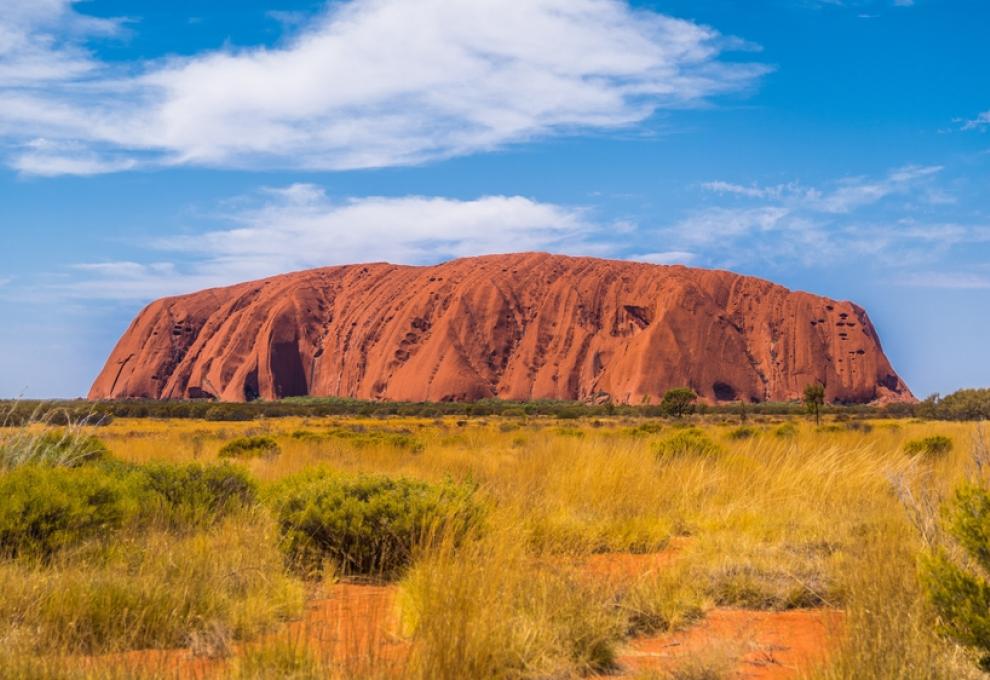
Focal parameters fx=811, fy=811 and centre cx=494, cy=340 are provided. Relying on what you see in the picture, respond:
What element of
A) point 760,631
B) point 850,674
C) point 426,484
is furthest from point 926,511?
point 426,484

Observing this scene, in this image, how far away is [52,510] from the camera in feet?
19.1

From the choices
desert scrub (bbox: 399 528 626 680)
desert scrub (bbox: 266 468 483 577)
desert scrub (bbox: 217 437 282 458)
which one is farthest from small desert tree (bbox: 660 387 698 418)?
desert scrub (bbox: 399 528 626 680)

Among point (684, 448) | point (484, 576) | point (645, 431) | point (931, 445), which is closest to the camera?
point (484, 576)

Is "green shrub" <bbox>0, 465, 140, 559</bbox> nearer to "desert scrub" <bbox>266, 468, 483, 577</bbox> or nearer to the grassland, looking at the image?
the grassland

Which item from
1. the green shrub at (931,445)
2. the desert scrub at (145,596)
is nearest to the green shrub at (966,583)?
the desert scrub at (145,596)

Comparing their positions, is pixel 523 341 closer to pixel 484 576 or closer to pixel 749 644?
pixel 749 644

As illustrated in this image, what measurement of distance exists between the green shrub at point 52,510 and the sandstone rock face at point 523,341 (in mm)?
78303

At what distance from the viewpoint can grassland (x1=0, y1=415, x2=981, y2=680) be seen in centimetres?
345

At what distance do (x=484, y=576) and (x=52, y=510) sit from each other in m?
3.69

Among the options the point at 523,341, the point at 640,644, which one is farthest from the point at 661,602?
the point at 523,341

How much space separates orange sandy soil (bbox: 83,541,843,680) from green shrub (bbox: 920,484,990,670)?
553mm

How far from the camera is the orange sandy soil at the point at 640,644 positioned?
3420 mm

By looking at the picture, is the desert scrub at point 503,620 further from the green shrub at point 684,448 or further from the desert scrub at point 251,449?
the desert scrub at point 251,449

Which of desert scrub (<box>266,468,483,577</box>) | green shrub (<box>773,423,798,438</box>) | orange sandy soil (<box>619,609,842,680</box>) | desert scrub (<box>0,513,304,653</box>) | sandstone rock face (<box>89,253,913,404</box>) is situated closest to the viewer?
orange sandy soil (<box>619,609,842,680</box>)
